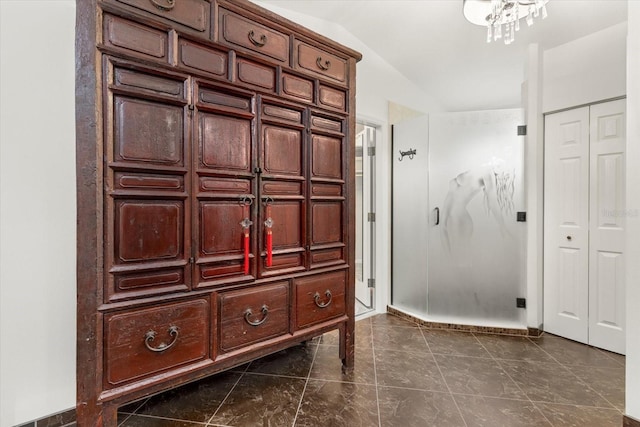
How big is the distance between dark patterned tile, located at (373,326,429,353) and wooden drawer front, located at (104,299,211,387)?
4.93 ft

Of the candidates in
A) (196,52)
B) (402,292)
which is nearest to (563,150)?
(402,292)

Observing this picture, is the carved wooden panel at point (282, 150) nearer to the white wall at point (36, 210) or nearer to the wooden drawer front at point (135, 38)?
the wooden drawer front at point (135, 38)

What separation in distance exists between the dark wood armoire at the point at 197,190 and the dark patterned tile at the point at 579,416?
1.26 m

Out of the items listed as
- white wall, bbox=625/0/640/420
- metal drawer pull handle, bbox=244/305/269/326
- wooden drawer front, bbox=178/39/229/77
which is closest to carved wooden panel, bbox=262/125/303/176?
wooden drawer front, bbox=178/39/229/77

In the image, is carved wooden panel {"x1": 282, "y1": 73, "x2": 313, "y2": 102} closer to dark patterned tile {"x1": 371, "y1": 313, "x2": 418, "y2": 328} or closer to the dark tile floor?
the dark tile floor

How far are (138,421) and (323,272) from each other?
1243mm

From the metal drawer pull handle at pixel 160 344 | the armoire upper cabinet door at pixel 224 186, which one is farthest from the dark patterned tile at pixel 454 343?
the metal drawer pull handle at pixel 160 344

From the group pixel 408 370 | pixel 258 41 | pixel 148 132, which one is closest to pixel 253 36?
pixel 258 41

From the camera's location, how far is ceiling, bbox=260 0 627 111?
7.59ft

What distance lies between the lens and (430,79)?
363 centimetres

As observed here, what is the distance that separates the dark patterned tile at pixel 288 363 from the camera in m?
2.07

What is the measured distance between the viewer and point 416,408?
1.68 meters

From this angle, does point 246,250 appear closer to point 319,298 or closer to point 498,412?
point 319,298

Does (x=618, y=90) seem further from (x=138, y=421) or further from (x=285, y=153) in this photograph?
(x=138, y=421)
